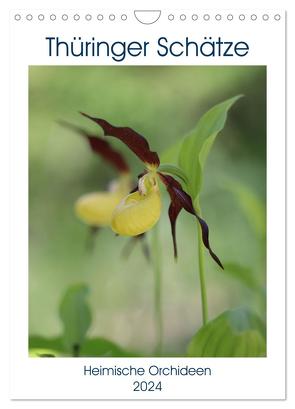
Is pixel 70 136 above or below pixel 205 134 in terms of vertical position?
above

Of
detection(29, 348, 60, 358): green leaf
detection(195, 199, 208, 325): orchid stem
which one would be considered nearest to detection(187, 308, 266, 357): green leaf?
detection(195, 199, 208, 325): orchid stem

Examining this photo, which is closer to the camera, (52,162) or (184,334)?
(184,334)

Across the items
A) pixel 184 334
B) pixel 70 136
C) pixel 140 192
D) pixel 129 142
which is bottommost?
pixel 184 334

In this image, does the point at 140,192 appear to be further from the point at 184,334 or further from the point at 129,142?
the point at 184,334

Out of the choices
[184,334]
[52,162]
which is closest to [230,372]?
[184,334]

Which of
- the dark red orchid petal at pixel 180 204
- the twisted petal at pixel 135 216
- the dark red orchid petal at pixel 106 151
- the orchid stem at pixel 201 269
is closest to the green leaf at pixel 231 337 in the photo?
the orchid stem at pixel 201 269

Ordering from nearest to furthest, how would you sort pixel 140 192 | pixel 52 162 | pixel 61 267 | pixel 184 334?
pixel 140 192, pixel 184 334, pixel 61 267, pixel 52 162
